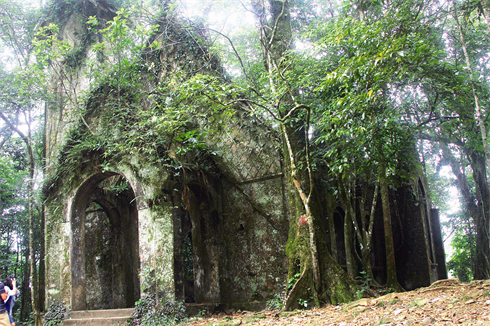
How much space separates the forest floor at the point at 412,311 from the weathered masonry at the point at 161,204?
7.59 feet

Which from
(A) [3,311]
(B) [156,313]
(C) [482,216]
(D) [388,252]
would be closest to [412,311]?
(D) [388,252]

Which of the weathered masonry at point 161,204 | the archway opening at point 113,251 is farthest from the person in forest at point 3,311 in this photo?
the archway opening at point 113,251

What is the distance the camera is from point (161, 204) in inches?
309

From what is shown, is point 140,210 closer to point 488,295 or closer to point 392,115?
point 392,115

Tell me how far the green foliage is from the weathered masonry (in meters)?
0.18

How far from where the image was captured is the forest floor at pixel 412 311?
404 centimetres

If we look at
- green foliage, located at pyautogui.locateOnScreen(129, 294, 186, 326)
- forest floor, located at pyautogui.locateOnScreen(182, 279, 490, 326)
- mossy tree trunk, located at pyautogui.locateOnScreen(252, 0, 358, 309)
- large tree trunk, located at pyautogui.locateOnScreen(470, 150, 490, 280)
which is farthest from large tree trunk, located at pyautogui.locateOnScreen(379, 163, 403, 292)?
large tree trunk, located at pyautogui.locateOnScreen(470, 150, 490, 280)

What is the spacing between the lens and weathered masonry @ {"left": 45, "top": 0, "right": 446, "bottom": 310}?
26.2ft

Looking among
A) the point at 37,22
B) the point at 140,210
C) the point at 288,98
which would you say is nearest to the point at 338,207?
the point at 288,98

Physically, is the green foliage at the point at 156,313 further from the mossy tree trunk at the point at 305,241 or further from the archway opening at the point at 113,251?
the archway opening at the point at 113,251

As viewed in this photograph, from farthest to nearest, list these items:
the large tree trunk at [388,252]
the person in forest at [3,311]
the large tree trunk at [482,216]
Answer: the large tree trunk at [482,216] → the large tree trunk at [388,252] → the person in forest at [3,311]

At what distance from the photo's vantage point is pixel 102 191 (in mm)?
10422

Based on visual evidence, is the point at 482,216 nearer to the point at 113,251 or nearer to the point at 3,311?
the point at 113,251

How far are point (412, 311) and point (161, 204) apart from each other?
504cm
